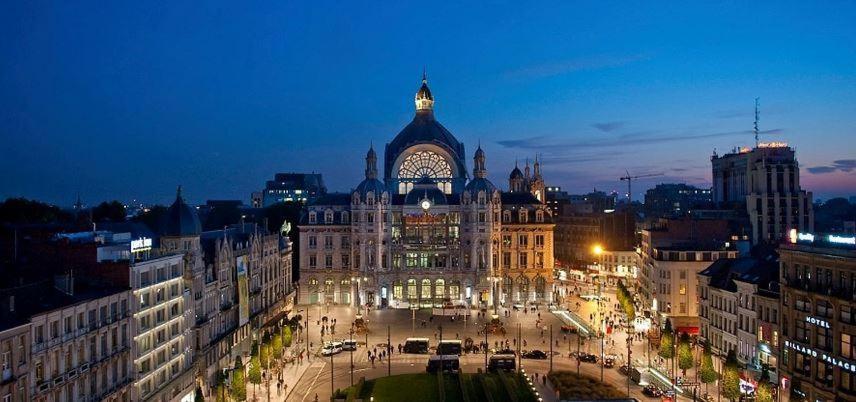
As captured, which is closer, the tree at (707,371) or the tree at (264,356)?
the tree at (707,371)

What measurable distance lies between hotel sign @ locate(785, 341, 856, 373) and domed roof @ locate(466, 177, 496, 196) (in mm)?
72636

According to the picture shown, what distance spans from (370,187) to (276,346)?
5797cm

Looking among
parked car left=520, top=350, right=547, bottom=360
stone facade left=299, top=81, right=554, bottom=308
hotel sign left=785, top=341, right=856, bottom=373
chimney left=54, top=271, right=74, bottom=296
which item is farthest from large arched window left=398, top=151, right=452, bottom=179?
chimney left=54, top=271, right=74, bottom=296

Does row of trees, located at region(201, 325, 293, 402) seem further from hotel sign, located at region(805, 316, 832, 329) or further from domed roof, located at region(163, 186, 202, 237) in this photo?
hotel sign, located at region(805, 316, 832, 329)

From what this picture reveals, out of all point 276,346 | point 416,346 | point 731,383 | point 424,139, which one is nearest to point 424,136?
point 424,139

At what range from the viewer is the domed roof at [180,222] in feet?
254

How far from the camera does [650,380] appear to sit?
259 feet

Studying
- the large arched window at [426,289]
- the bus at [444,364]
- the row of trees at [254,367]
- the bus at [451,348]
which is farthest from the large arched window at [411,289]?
the bus at [444,364]

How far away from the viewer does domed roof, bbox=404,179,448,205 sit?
13662 cm

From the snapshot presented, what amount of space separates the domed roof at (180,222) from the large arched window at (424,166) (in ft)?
249

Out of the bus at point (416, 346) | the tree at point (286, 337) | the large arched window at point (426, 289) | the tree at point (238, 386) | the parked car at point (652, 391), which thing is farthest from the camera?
the large arched window at point (426, 289)

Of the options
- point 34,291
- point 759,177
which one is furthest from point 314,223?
point 759,177

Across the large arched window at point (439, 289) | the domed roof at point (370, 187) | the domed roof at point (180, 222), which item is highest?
the domed roof at point (370, 187)

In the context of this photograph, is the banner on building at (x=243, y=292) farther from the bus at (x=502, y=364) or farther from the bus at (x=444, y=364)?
the bus at (x=502, y=364)
